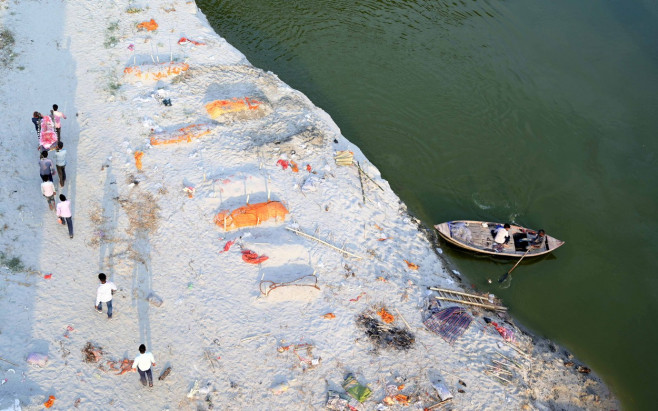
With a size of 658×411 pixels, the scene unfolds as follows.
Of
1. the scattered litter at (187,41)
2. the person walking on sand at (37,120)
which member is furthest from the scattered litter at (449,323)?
the scattered litter at (187,41)

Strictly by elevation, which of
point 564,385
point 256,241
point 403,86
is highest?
point 403,86

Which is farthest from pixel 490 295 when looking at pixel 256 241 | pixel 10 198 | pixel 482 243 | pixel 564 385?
pixel 10 198

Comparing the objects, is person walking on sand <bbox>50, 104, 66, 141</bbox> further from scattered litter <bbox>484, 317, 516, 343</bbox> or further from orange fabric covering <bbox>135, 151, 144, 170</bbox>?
scattered litter <bbox>484, 317, 516, 343</bbox>

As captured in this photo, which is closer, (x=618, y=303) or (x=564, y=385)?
(x=564, y=385)

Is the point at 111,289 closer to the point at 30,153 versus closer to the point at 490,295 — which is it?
the point at 30,153

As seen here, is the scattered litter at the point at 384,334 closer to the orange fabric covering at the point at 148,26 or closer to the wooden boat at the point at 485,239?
the wooden boat at the point at 485,239

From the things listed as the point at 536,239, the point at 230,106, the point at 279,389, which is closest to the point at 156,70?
the point at 230,106
